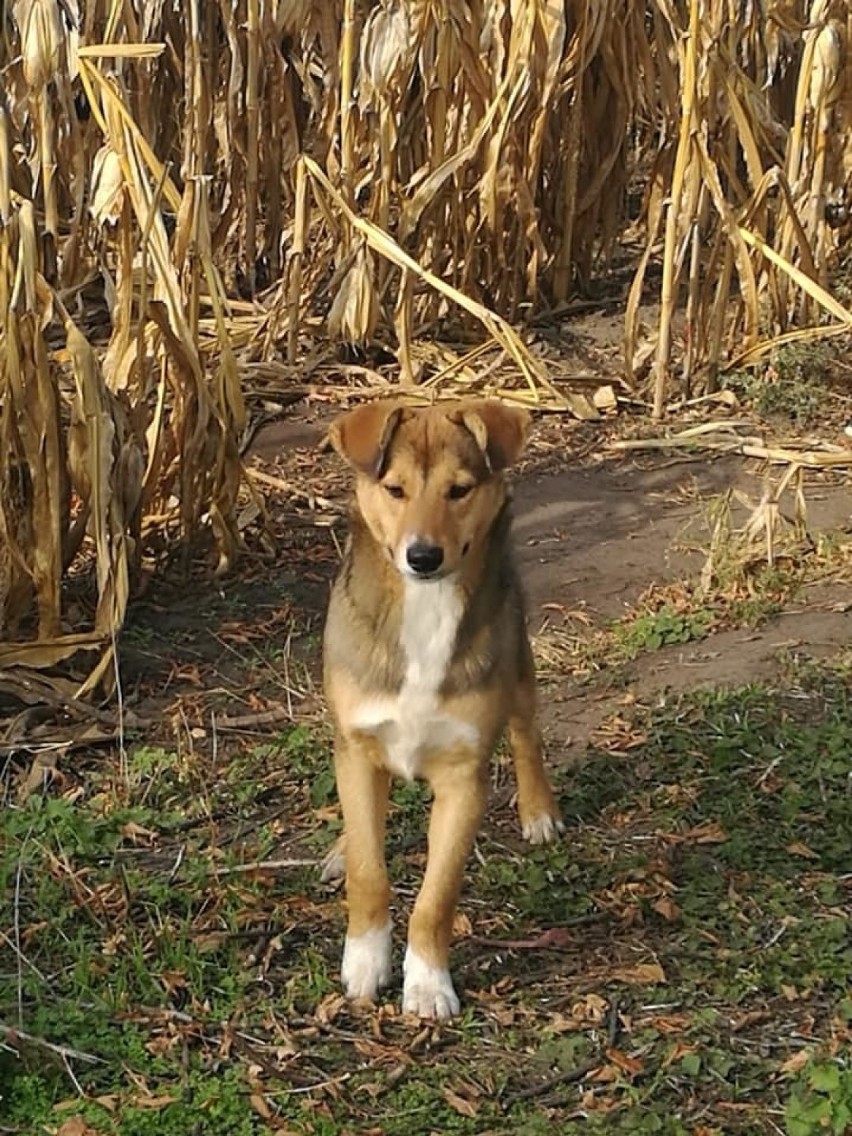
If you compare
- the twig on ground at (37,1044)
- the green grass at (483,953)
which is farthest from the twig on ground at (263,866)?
the twig on ground at (37,1044)

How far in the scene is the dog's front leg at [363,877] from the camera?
3.56 metres

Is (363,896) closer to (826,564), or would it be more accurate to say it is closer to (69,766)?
(69,766)

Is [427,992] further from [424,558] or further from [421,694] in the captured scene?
[424,558]

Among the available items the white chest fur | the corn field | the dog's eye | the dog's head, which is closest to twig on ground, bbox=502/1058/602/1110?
the white chest fur

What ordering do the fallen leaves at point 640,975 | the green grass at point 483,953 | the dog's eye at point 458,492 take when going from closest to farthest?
the green grass at point 483,953 → the dog's eye at point 458,492 → the fallen leaves at point 640,975

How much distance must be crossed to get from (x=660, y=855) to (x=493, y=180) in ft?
13.7

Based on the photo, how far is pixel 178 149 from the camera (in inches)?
340

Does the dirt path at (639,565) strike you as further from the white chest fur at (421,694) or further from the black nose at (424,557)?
the black nose at (424,557)

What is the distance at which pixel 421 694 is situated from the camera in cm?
349

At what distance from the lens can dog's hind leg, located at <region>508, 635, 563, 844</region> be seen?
13.6 ft

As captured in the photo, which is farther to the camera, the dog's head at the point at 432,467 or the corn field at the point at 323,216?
the corn field at the point at 323,216

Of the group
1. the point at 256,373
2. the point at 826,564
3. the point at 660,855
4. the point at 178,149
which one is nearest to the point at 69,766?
the point at 660,855

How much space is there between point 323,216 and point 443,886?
4.43 meters

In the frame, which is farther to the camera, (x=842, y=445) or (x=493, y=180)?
(x=493, y=180)
